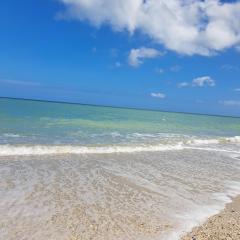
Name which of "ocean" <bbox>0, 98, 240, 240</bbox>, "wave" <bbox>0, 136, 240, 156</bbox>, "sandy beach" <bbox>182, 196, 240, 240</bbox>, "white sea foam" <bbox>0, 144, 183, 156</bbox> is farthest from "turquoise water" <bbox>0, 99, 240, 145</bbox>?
"sandy beach" <bbox>182, 196, 240, 240</bbox>

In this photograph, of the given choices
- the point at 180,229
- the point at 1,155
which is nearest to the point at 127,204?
the point at 180,229

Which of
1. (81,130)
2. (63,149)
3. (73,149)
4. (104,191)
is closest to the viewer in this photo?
(104,191)

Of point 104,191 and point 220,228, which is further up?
point 220,228

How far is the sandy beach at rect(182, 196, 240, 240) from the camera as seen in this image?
7216 millimetres

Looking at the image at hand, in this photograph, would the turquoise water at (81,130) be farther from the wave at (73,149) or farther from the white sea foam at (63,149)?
the white sea foam at (63,149)

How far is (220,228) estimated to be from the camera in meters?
7.77

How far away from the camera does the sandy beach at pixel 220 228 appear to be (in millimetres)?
7216

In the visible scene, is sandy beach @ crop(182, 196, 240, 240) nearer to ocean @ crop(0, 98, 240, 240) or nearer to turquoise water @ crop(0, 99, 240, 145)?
ocean @ crop(0, 98, 240, 240)

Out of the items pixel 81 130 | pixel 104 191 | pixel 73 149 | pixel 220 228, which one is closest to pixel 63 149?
pixel 73 149

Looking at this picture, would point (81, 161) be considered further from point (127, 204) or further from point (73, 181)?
point (127, 204)

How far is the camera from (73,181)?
1202 centimetres

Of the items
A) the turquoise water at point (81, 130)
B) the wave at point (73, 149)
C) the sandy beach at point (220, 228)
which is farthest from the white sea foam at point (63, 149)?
the sandy beach at point (220, 228)

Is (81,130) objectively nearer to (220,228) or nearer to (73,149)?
(73,149)

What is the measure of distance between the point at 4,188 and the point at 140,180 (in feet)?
16.3
